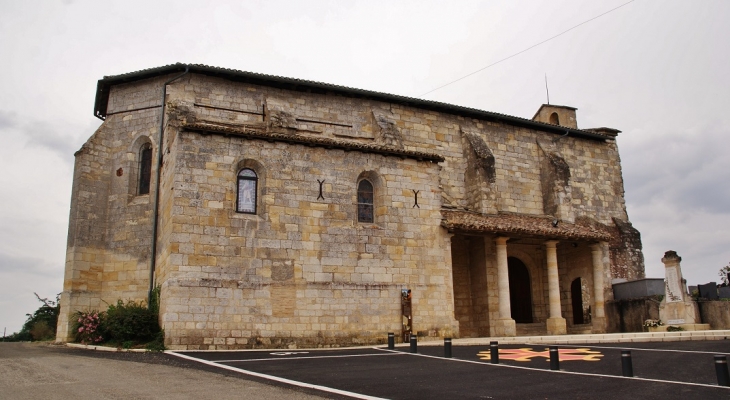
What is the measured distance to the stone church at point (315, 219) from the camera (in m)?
16.5

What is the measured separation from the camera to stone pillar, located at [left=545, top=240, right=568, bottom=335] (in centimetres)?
2233

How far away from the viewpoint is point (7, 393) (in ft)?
26.4

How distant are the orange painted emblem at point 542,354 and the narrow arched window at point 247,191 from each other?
7.77m

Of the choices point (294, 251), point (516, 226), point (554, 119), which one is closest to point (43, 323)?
point (294, 251)

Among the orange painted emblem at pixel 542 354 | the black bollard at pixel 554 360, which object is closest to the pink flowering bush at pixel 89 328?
the orange painted emblem at pixel 542 354

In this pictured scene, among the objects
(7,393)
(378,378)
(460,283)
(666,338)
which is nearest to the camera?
(7,393)

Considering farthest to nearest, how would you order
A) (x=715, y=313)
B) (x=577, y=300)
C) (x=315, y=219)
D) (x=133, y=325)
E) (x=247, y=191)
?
1. (x=577, y=300)
2. (x=715, y=313)
3. (x=315, y=219)
4. (x=247, y=191)
5. (x=133, y=325)

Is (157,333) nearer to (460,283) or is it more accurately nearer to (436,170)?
(436,170)

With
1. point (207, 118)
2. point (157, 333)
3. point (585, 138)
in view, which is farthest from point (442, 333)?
point (585, 138)

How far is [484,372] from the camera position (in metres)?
10.4

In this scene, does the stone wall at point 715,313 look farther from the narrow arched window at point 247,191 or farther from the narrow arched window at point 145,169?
the narrow arched window at point 145,169

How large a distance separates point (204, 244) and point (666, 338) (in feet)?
46.6

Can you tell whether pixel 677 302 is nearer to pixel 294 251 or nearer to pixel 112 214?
pixel 294 251

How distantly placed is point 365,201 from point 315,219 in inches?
79.9
